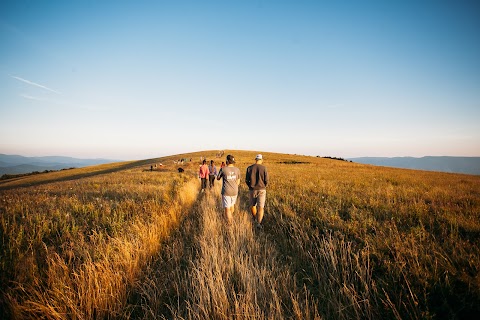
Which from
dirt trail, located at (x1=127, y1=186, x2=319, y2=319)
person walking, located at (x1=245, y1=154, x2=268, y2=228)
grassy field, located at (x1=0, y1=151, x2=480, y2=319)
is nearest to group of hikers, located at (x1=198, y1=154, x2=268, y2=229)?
person walking, located at (x1=245, y1=154, x2=268, y2=228)

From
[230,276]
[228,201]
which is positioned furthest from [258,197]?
[230,276]

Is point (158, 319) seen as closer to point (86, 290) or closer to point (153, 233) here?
point (86, 290)

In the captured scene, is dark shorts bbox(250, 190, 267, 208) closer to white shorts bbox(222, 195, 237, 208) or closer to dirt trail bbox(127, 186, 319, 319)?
white shorts bbox(222, 195, 237, 208)

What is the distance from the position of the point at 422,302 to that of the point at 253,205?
501 centimetres

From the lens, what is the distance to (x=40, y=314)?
248cm

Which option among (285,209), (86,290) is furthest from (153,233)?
(285,209)

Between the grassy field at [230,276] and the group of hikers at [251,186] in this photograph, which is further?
the group of hikers at [251,186]

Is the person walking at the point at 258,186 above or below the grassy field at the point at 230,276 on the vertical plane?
above

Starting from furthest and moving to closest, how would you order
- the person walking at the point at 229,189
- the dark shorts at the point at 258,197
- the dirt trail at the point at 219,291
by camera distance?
the dark shorts at the point at 258,197 < the person walking at the point at 229,189 < the dirt trail at the point at 219,291

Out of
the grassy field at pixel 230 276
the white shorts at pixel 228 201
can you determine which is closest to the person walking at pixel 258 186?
the white shorts at pixel 228 201

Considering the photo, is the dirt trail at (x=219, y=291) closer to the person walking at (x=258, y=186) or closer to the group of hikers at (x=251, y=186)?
the group of hikers at (x=251, y=186)

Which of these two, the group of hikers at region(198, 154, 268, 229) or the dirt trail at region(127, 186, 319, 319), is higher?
the group of hikers at region(198, 154, 268, 229)

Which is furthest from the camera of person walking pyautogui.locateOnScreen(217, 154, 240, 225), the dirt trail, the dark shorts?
the dark shorts

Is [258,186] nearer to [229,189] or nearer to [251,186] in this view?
[251,186]
